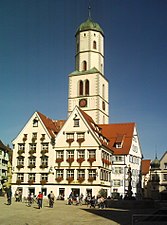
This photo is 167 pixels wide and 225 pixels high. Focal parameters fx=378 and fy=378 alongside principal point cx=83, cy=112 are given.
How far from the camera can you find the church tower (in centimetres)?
8462

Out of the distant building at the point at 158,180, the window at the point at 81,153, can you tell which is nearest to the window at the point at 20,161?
the window at the point at 81,153

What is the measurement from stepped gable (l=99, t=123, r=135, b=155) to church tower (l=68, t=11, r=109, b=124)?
5790 millimetres

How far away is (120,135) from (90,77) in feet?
58.3

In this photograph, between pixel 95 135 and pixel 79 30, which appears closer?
pixel 95 135

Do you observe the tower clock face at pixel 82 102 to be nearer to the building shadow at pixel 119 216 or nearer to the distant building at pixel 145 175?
the distant building at pixel 145 175

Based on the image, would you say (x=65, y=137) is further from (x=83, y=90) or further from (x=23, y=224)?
(x=23, y=224)

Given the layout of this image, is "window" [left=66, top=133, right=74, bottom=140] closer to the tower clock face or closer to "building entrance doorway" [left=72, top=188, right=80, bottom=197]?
"building entrance doorway" [left=72, top=188, right=80, bottom=197]

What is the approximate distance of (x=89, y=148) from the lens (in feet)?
208

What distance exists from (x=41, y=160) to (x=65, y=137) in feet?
19.2

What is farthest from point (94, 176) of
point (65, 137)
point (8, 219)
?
point (8, 219)

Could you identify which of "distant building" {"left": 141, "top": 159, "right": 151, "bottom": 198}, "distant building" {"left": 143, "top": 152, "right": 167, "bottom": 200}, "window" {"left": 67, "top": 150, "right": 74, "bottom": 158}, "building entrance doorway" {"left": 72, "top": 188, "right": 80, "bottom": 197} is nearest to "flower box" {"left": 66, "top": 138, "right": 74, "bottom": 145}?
"window" {"left": 67, "top": 150, "right": 74, "bottom": 158}

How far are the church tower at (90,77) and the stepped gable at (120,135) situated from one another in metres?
5.79

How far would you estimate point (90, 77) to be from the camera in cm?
8638

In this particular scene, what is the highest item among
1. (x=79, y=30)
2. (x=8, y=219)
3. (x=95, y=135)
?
(x=79, y=30)
